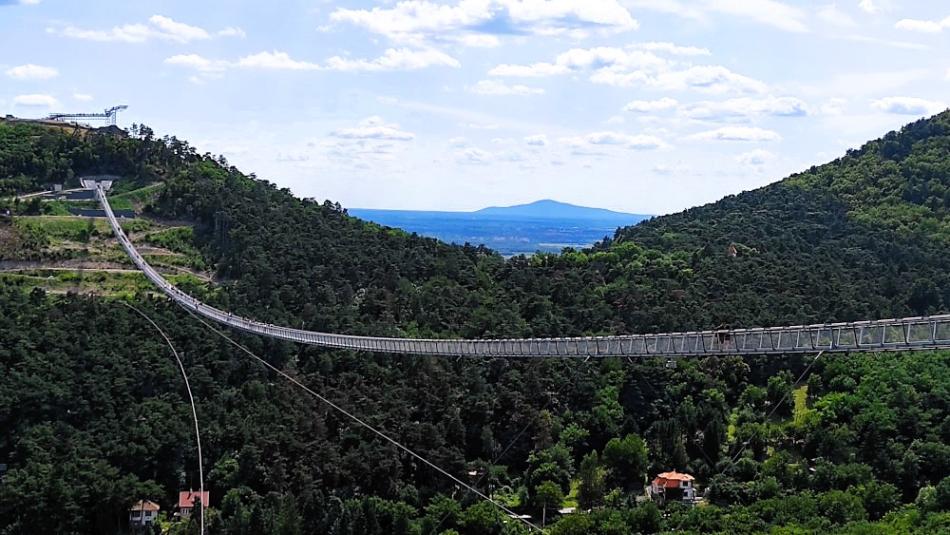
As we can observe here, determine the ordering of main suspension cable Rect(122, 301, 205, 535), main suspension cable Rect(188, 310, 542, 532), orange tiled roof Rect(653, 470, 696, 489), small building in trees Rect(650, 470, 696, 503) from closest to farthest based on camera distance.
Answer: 1. main suspension cable Rect(122, 301, 205, 535)
2. main suspension cable Rect(188, 310, 542, 532)
3. small building in trees Rect(650, 470, 696, 503)
4. orange tiled roof Rect(653, 470, 696, 489)

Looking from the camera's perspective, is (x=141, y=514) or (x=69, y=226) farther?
(x=69, y=226)

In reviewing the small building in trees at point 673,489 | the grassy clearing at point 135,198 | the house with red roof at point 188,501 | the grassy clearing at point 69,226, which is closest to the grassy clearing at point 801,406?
the small building in trees at point 673,489

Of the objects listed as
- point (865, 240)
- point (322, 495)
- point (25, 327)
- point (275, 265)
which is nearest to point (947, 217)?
point (865, 240)

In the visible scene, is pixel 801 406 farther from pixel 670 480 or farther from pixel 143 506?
pixel 143 506

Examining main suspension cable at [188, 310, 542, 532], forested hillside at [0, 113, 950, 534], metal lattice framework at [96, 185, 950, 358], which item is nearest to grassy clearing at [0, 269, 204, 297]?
forested hillside at [0, 113, 950, 534]

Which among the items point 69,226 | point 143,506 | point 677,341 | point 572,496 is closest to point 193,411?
point 143,506

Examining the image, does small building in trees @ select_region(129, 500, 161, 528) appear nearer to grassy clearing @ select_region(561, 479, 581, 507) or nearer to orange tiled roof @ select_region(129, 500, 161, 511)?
orange tiled roof @ select_region(129, 500, 161, 511)

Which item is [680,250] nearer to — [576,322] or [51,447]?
[576,322]
